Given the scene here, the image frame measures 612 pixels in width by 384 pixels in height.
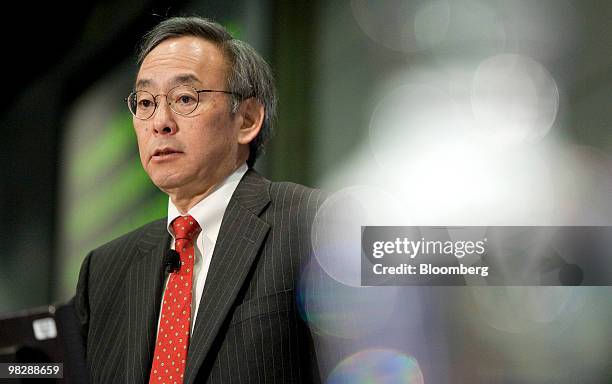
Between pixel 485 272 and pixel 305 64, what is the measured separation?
78cm

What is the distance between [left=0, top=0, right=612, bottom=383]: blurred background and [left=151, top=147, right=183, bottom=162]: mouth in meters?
0.33

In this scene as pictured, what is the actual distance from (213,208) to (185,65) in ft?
1.21

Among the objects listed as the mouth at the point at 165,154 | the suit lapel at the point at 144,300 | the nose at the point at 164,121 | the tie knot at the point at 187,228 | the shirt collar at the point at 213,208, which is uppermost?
the nose at the point at 164,121

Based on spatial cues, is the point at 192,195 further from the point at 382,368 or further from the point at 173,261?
the point at 382,368

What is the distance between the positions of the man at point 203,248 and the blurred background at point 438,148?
170 mm

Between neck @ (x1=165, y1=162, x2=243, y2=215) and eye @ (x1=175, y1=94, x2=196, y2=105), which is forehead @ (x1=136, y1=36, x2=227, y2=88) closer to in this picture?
eye @ (x1=175, y1=94, x2=196, y2=105)

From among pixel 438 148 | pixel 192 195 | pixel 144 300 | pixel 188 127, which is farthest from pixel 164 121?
pixel 438 148

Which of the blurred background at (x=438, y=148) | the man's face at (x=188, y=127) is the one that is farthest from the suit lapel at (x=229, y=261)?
the blurred background at (x=438, y=148)

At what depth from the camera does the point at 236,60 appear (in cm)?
195

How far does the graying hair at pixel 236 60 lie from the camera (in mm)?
1931

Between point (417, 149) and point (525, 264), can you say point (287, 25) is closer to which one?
point (417, 149)

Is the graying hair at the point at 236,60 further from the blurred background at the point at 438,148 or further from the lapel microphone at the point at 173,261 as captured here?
the lapel microphone at the point at 173,261

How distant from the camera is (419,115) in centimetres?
211

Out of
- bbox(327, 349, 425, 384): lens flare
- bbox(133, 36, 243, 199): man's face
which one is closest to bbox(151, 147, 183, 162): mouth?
bbox(133, 36, 243, 199): man's face
